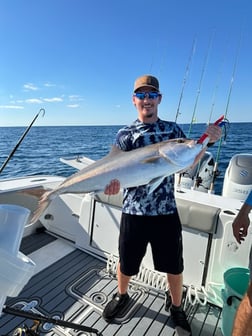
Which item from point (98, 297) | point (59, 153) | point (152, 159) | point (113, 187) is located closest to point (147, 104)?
point (152, 159)

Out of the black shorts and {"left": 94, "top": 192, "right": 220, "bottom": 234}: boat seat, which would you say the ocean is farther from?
the black shorts

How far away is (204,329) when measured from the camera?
7.45 ft

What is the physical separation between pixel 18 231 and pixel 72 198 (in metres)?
2.68

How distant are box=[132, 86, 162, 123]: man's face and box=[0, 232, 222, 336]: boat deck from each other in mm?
1714

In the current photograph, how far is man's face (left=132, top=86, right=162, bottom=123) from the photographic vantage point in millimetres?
2035

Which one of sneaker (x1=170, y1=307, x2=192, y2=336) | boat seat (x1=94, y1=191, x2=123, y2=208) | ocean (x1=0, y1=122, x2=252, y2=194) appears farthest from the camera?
ocean (x1=0, y1=122, x2=252, y2=194)

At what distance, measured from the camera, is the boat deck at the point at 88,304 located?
88.7 inches

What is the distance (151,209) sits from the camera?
2.07 m

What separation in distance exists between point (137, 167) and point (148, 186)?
0.32 m

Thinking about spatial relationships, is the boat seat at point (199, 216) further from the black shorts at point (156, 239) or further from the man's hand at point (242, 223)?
the man's hand at point (242, 223)

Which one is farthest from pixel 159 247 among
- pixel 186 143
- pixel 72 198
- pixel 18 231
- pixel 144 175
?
pixel 72 198

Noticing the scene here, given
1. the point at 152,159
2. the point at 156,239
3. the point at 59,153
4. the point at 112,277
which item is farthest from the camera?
the point at 59,153

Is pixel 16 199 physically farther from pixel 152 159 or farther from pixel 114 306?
pixel 152 159

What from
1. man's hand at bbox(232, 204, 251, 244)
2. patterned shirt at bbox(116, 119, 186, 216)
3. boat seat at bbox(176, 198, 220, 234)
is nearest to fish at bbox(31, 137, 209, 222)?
patterned shirt at bbox(116, 119, 186, 216)
